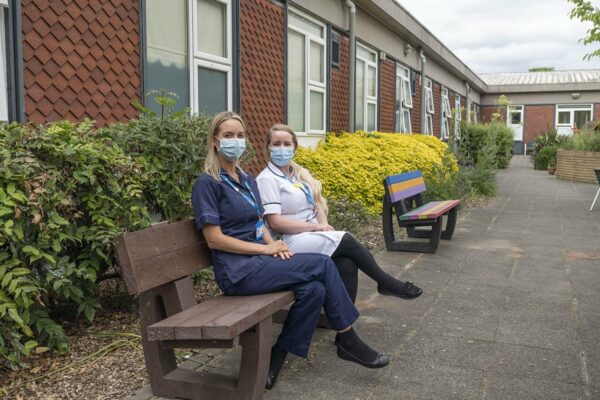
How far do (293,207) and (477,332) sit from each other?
57.1 inches

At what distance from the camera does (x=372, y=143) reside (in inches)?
404

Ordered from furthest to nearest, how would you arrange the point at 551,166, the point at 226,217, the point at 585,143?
the point at 551,166
the point at 585,143
the point at 226,217

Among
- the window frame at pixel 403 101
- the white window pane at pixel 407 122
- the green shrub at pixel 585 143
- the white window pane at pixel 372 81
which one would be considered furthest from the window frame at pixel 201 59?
the green shrub at pixel 585 143

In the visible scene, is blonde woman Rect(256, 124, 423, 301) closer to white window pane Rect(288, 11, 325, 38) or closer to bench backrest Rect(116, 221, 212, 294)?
bench backrest Rect(116, 221, 212, 294)

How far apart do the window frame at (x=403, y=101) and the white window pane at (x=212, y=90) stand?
8.76 metres

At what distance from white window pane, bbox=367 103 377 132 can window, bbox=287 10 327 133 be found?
3.01 metres

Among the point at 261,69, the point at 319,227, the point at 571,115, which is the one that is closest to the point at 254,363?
the point at 319,227

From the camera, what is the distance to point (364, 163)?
8.89 metres

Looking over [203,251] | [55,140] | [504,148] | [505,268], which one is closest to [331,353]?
[203,251]

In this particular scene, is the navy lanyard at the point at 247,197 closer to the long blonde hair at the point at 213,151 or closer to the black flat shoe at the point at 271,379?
the long blonde hair at the point at 213,151

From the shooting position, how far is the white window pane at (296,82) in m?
9.10

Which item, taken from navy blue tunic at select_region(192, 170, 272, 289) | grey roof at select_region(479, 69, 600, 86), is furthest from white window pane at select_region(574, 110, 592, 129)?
navy blue tunic at select_region(192, 170, 272, 289)

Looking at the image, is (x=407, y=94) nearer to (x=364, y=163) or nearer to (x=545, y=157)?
(x=545, y=157)

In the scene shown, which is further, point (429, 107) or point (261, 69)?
point (429, 107)
